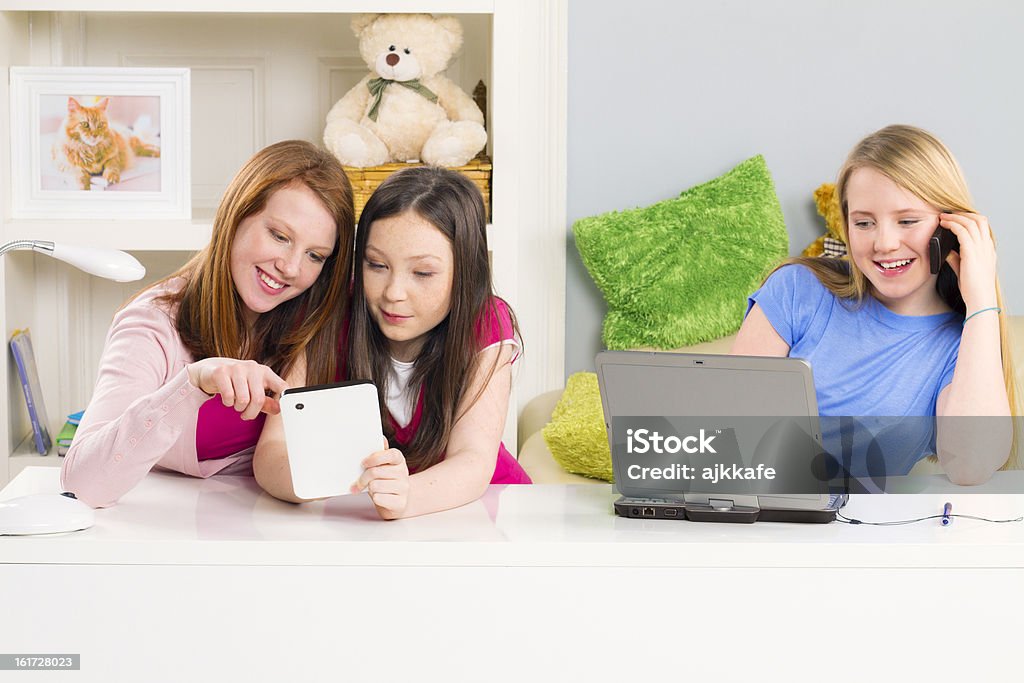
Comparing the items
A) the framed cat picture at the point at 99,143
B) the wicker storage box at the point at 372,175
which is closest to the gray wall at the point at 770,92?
the wicker storage box at the point at 372,175

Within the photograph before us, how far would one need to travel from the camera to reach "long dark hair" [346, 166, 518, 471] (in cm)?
136

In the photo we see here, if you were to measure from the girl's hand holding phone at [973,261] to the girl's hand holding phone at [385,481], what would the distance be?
2.89 feet

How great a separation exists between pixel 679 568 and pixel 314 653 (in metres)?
0.35

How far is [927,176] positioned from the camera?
152 centimetres

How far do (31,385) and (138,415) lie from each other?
54.4 inches

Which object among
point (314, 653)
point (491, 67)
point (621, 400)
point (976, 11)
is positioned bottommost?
point (314, 653)

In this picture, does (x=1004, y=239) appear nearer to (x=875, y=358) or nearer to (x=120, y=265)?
(x=875, y=358)

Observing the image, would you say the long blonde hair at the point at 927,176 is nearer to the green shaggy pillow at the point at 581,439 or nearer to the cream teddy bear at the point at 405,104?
the green shaggy pillow at the point at 581,439

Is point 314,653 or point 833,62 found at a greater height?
point 833,62

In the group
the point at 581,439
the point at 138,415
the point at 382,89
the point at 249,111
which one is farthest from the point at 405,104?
the point at 138,415

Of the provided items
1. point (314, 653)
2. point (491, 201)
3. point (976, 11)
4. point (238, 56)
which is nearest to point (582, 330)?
point (491, 201)

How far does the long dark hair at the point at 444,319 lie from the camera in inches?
53.5

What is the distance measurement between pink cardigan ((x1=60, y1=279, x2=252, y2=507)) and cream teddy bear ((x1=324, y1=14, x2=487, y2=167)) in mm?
885

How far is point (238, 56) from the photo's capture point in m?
2.51
